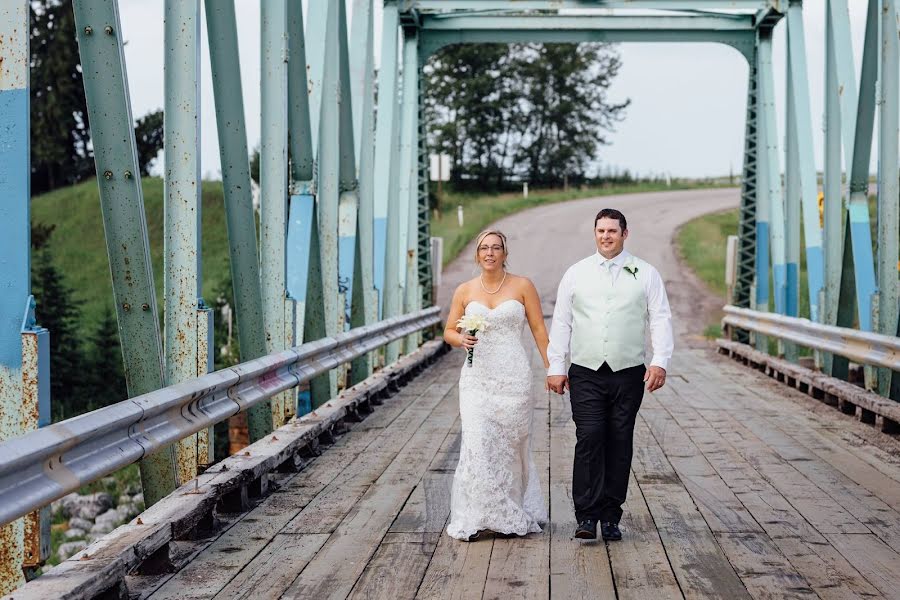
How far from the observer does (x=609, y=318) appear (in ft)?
19.9

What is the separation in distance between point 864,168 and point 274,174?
18.5ft

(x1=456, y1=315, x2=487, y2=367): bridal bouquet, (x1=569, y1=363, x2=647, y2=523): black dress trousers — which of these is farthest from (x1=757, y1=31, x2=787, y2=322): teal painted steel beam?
(x1=569, y1=363, x2=647, y2=523): black dress trousers

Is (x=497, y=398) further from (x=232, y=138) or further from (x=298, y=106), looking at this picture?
(x=298, y=106)

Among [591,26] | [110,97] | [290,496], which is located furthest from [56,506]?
[110,97]

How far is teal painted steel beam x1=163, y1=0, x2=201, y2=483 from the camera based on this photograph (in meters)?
6.54

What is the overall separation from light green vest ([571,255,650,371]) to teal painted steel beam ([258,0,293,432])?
10.7 feet

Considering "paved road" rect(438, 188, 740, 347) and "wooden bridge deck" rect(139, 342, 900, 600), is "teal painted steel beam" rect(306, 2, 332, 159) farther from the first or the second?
"paved road" rect(438, 188, 740, 347)

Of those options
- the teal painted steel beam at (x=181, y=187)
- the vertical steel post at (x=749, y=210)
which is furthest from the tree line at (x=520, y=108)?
the teal painted steel beam at (x=181, y=187)

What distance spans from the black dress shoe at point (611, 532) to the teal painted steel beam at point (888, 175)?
213 inches

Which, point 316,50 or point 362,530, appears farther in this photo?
point 316,50

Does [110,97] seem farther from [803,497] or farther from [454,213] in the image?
[454,213]

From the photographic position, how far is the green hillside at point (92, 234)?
51.2 metres

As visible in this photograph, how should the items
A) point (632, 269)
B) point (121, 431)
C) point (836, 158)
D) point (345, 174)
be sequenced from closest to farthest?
1. point (121, 431)
2. point (632, 269)
3. point (836, 158)
4. point (345, 174)

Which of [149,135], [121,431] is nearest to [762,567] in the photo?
[121,431]
